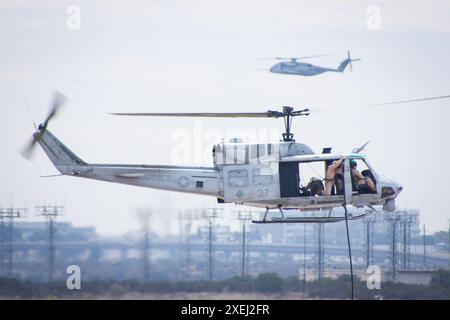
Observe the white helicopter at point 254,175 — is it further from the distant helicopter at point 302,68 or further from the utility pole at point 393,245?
the distant helicopter at point 302,68

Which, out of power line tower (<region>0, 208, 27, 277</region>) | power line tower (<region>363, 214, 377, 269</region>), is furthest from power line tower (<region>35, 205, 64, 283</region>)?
power line tower (<region>363, 214, 377, 269</region>)

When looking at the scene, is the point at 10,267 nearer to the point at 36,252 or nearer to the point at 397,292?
the point at 36,252

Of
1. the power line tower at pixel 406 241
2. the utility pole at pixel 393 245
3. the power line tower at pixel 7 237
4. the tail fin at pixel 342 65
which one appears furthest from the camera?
the tail fin at pixel 342 65

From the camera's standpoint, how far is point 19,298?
39062mm

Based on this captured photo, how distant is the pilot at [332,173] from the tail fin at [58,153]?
6441mm

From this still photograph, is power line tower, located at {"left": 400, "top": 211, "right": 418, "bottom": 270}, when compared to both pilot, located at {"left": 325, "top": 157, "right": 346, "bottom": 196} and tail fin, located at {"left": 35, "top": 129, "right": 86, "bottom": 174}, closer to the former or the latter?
pilot, located at {"left": 325, "top": 157, "right": 346, "bottom": 196}

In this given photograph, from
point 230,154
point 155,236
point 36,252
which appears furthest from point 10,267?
point 230,154

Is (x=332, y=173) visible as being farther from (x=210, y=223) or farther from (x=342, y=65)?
(x=342, y=65)

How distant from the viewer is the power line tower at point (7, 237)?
47.7m

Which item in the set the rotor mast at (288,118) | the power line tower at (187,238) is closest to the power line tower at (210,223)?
the power line tower at (187,238)

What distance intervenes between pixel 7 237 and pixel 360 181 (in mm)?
20765

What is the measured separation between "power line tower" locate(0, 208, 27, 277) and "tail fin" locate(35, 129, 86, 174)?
10129 millimetres

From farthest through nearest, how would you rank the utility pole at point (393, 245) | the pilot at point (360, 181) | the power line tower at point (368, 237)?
the power line tower at point (368, 237), the utility pole at point (393, 245), the pilot at point (360, 181)
